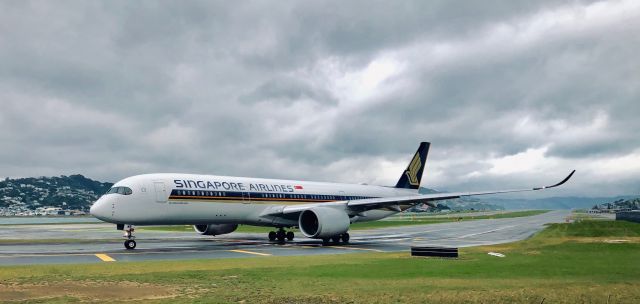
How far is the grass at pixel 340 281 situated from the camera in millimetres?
11555

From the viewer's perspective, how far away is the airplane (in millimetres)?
26891

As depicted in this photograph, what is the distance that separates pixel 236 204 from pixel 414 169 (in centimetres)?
2206

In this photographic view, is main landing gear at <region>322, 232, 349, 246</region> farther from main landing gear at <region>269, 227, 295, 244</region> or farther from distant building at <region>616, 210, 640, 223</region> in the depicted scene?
distant building at <region>616, 210, 640, 223</region>

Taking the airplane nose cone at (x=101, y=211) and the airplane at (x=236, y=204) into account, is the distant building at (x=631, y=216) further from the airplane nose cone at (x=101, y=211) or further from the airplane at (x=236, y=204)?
the airplane nose cone at (x=101, y=211)

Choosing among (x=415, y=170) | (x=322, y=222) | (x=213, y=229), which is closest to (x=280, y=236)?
Result: (x=213, y=229)

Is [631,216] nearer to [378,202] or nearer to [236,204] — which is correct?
[378,202]

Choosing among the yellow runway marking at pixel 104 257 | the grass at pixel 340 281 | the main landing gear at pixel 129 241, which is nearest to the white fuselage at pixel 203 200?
the main landing gear at pixel 129 241

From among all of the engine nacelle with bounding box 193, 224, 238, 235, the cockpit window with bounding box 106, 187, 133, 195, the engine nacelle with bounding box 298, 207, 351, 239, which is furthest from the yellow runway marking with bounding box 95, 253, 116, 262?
the engine nacelle with bounding box 298, 207, 351, 239

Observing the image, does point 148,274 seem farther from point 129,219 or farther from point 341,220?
→ point 341,220

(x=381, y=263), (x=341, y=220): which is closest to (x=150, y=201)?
(x=341, y=220)

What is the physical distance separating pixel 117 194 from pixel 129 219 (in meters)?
1.54

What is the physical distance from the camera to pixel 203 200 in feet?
98.5

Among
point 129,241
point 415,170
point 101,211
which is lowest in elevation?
point 129,241

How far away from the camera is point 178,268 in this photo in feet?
57.1
